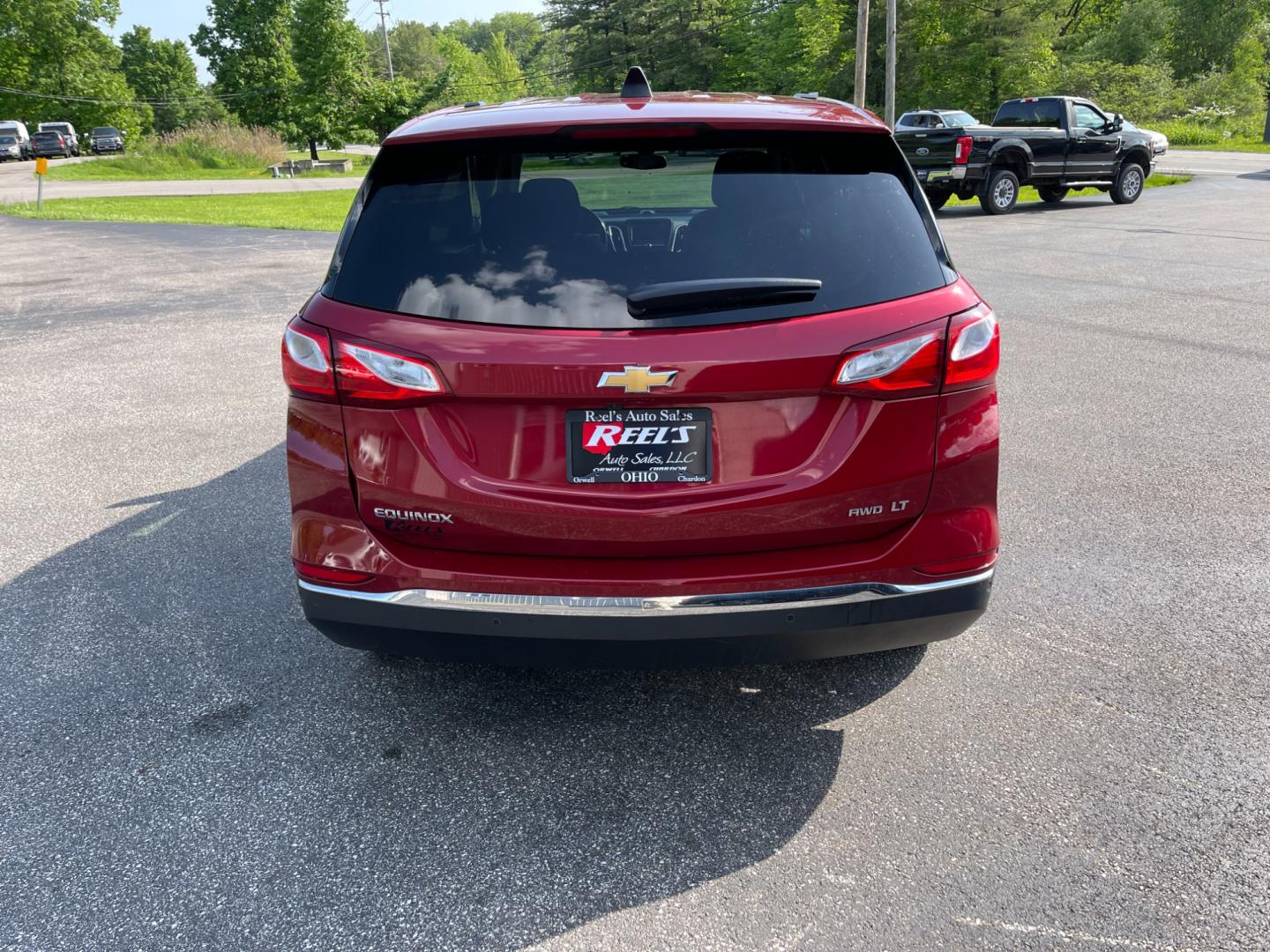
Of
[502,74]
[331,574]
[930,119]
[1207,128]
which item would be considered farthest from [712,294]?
[502,74]

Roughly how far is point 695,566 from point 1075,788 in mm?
1298

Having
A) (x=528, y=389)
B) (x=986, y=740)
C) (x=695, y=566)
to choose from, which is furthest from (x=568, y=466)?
(x=986, y=740)

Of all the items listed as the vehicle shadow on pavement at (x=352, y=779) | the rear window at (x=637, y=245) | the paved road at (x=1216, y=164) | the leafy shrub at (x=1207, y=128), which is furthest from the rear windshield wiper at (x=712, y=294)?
the leafy shrub at (x=1207, y=128)

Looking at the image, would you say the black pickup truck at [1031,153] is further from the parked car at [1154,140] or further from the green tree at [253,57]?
the green tree at [253,57]

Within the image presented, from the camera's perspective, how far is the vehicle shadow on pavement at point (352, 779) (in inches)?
98.1

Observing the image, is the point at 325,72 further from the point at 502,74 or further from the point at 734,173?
the point at 502,74

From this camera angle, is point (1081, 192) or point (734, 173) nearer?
point (734, 173)

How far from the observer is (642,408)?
2.56 metres

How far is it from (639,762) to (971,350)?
1.53m

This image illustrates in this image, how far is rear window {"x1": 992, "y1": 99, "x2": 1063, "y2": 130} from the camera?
68.6 feet

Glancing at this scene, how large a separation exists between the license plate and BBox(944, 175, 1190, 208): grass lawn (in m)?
22.2

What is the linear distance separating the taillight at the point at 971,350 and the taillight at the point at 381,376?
133 cm

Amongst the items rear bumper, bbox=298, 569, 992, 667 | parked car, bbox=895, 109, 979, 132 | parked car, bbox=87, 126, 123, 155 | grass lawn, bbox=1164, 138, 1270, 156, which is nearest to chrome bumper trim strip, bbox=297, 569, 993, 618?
rear bumper, bbox=298, 569, 992, 667

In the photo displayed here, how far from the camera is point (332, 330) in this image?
8.90ft
